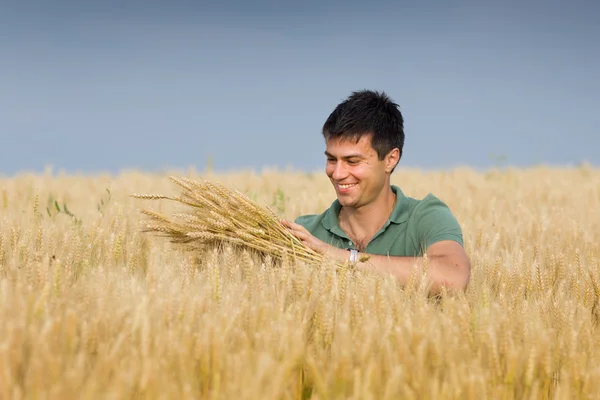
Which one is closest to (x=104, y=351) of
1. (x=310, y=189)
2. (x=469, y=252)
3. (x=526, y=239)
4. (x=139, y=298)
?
(x=139, y=298)

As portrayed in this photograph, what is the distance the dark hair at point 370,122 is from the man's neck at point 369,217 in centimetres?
27

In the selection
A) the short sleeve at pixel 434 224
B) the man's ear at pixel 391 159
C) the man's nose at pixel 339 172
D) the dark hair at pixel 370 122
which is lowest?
the short sleeve at pixel 434 224

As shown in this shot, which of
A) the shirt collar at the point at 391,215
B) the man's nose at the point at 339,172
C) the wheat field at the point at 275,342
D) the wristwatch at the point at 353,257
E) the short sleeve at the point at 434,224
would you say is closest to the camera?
the wheat field at the point at 275,342

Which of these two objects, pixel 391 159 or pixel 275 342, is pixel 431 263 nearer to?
pixel 391 159

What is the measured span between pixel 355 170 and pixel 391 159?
32 centimetres

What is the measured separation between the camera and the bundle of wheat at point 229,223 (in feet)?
10.4

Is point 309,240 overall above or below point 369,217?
below

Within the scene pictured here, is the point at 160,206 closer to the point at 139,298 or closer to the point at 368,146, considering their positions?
the point at 368,146

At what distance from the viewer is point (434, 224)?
11.3 feet

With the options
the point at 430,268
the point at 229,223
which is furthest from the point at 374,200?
the point at 229,223

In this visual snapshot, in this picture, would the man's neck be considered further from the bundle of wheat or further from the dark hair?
the bundle of wheat

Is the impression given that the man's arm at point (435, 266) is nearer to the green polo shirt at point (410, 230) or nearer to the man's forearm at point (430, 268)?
the man's forearm at point (430, 268)

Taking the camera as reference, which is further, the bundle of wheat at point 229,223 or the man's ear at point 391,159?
the man's ear at point 391,159

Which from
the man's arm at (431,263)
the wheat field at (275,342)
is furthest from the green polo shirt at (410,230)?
the wheat field at (275,342)
